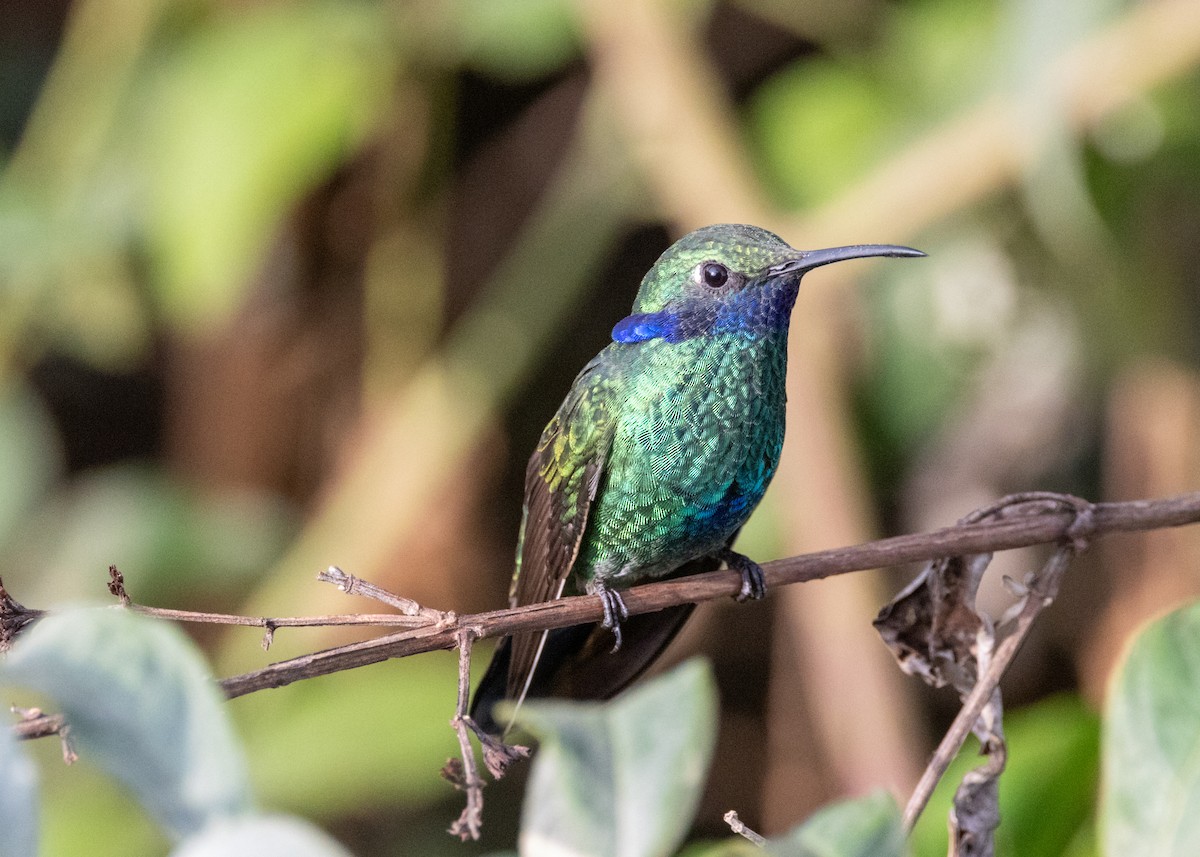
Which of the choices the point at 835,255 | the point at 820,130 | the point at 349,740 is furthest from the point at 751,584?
the point at 820,130

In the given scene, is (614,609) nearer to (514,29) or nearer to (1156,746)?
(1156,746)

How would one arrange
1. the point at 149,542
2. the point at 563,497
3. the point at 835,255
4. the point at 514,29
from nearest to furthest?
the point at 835,255, the point at 563,497, the point at 149,542, the point at 514,29

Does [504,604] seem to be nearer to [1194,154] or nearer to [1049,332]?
→ [1049,332]

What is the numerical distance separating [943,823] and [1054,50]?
134 centimetres

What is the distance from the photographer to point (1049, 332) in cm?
364

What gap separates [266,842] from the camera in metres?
0.71

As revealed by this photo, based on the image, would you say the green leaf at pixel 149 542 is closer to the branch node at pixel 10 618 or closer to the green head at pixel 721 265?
the green head at pixel 721 265

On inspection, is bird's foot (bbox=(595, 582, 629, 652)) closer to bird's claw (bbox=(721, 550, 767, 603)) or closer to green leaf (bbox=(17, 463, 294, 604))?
bird's claw (bbox=(721, 550, 767, 603))

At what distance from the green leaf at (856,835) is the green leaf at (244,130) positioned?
280 cm

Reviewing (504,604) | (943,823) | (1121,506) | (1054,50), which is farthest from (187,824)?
(504,604)

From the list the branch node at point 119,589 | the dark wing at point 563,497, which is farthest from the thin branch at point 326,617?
the dark wing at point 563,497

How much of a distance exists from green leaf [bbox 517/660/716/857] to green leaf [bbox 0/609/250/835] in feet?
0.65

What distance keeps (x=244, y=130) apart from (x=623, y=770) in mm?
3004

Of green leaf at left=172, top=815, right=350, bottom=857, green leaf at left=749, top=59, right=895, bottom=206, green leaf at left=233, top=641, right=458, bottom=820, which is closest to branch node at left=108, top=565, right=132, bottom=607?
green leaf at left=172, top=815, right=350, bottom=857
